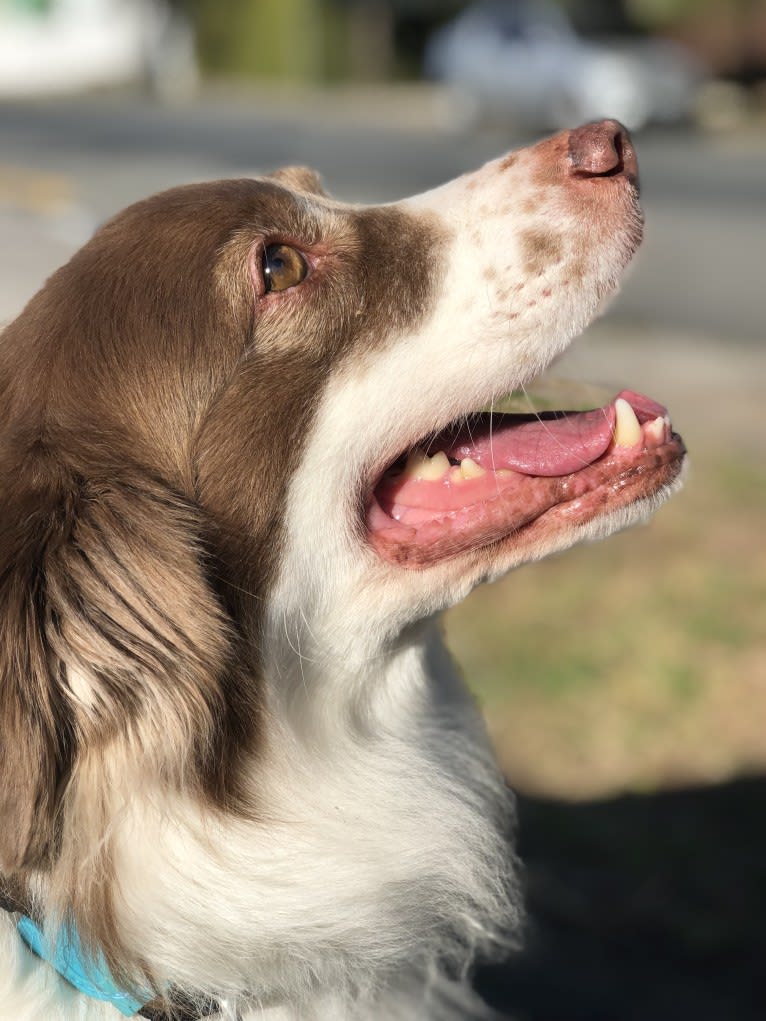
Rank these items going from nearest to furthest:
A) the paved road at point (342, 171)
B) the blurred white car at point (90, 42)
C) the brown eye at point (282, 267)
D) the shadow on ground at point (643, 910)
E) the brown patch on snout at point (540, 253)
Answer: the brown eye at point (282, 267), the brown patch on snout at point (540, 253), the shadow on ground at point (643, 910), the paved road at point (342, 171), the blurred white car at point (90, 42)

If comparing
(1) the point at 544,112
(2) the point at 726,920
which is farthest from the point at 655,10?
(2) the point at 726,920

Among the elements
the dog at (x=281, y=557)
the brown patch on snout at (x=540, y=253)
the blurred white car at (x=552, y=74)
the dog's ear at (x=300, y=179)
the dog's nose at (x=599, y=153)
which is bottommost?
the blurred white car at (x=552, y=74)

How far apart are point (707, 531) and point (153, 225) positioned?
3835mm

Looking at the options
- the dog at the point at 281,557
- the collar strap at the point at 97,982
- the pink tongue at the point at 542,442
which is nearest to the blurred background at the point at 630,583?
the pink tongue at the point at 542,442

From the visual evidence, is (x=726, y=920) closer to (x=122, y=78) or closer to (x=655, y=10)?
(x=655, y=10)

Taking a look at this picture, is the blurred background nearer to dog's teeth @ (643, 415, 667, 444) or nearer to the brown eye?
dog's teeth @ (643, 415, 667, 444)

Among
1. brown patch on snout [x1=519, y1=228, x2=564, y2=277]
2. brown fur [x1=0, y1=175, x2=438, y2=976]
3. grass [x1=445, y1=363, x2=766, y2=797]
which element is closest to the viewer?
brown fur [x1=0, y1=175, x2=438, y2=976]

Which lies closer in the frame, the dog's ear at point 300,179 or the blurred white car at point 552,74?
the dog's ear at point 300,179

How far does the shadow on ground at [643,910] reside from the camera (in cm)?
372

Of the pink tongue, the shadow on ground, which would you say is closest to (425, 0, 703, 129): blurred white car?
the shadow on ground

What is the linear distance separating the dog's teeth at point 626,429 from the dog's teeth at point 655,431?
2 centimetres

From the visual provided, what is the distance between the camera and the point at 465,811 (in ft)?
9.48

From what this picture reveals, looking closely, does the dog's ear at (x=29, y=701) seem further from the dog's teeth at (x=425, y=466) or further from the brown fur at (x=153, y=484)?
the dog's teeth at (x=425, y=466)

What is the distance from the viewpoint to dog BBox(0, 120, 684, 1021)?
235cm
